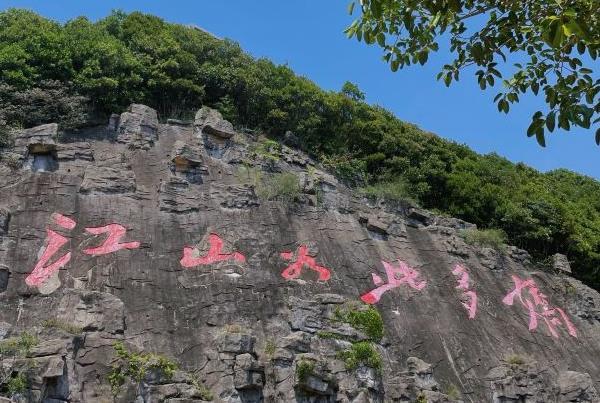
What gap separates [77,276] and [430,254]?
8850mm

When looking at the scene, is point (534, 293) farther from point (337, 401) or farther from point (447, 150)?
point (337, 401)

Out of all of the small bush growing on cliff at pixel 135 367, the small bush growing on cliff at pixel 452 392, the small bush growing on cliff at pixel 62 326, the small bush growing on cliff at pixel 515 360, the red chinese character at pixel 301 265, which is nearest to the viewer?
the small bush growing on cliff at pixel 135 367

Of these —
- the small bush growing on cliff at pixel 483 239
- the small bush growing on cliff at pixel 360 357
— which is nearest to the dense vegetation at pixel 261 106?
the small bush growing on cliff at pixel 483 239

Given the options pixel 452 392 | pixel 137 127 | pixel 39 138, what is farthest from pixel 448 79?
pixel 137 127

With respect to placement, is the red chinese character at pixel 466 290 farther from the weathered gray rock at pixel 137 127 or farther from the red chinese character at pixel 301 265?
the weathered gray rock at pixel 137 127

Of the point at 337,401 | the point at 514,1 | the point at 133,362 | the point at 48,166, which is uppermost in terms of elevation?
the point at 48,166

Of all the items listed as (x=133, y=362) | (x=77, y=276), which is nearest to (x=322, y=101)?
(x=77, y=276)

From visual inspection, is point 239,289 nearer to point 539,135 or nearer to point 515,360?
point 515,360

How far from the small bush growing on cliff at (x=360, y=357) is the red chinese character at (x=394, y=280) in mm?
2210

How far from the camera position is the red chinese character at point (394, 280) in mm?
14279

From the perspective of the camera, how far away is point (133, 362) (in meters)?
10.2

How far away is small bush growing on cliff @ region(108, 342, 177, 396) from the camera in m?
10.0

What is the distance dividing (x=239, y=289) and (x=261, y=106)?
9279 mm

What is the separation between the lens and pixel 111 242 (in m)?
12.6
